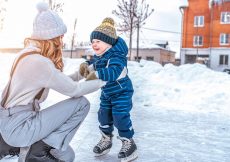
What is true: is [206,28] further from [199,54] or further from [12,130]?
[12,130]

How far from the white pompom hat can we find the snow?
1.07 metres

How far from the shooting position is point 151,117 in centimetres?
535

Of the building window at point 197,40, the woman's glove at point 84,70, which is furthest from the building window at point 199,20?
the woman's glove at point 84,70

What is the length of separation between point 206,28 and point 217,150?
37441mm

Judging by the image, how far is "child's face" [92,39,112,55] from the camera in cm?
298

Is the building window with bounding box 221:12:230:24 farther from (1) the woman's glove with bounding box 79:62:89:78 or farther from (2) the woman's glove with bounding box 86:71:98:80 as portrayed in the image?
(2) the woman's glove with bounding box 86:71:98:80

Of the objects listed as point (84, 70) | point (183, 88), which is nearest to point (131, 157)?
point (84, 70)

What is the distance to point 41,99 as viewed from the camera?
2.34 metres

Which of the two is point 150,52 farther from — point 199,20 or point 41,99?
point 41,99

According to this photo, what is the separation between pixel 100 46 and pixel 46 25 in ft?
2.47

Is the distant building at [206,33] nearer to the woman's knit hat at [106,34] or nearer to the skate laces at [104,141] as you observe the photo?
the skate laces at [104,141]

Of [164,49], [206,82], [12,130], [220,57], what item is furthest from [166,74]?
[164,49]

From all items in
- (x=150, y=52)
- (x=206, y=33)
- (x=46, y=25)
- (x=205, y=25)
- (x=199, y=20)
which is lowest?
(x=46, y=25)

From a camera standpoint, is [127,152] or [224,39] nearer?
[127,152]
